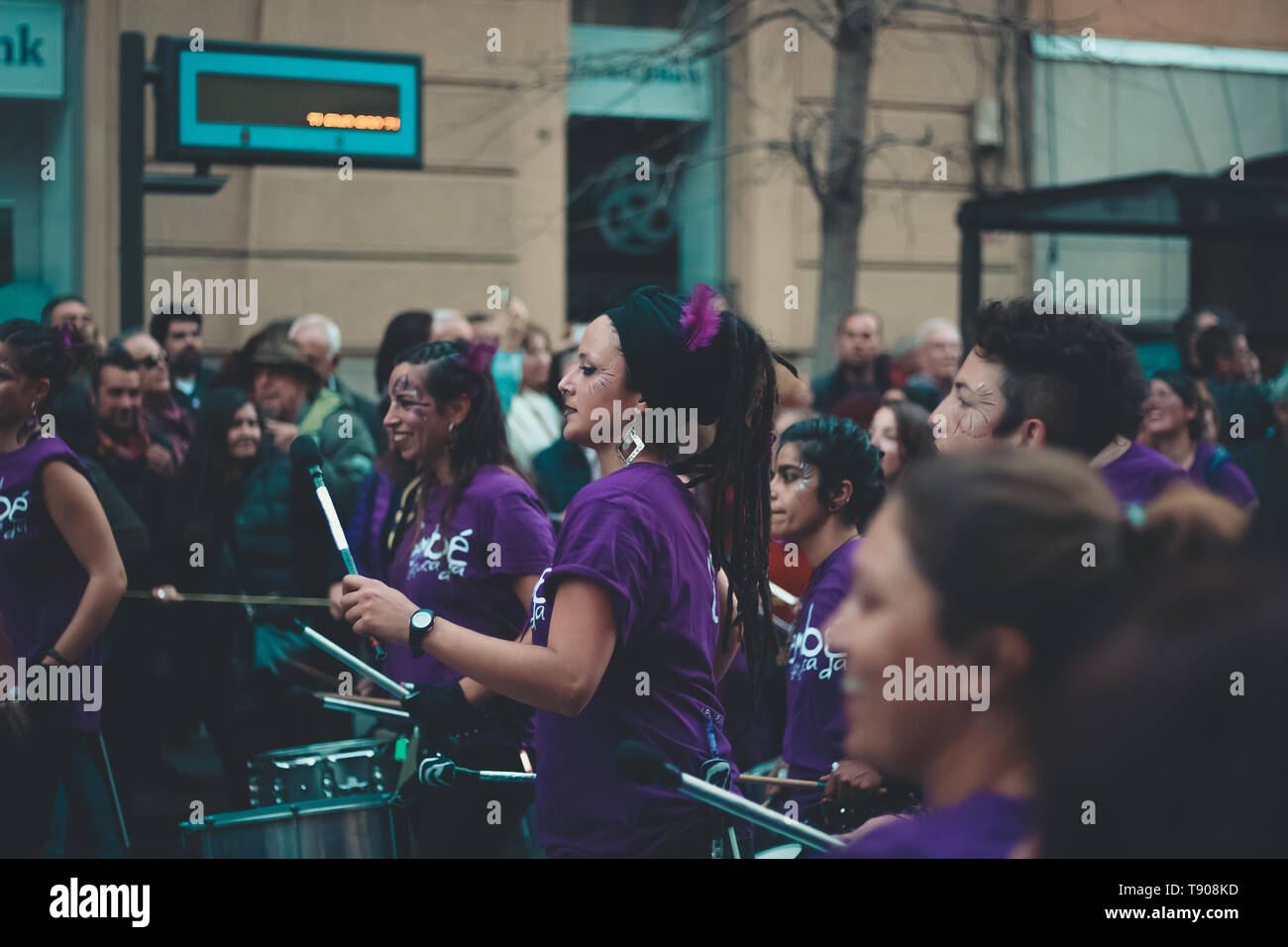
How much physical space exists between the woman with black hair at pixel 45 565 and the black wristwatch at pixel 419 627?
5.62ft

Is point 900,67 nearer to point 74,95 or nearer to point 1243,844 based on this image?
point 74,95

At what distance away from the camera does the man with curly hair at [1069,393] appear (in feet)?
8.86

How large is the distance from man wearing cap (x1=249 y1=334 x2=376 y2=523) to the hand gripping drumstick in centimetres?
283

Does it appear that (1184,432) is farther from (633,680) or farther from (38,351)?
(38,351)

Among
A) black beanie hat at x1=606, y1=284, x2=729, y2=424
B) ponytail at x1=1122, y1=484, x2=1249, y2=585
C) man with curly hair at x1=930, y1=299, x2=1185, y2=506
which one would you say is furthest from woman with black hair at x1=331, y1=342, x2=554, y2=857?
ponytail at x1=1122, y1=484, x2=1249, y2=585

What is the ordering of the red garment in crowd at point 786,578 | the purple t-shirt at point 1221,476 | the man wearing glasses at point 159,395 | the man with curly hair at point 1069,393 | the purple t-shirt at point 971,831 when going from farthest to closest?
the man wearing glasses at point 159,395 → the purple t-shirt at point 1221,476 → the red garment in crowd at point 786,578 → the man with curly hair at point 1069,393 → the purple t-shirt at point 971,831

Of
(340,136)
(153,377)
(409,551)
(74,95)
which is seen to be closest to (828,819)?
(409,551)

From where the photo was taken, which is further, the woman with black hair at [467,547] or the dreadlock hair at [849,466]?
the dreadlock hair at [849,466]

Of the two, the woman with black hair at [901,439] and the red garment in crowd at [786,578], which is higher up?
the woman with black hair at [901,439]

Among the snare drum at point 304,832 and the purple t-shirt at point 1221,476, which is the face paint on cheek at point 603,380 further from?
the purple t-shirt at point 1221,476

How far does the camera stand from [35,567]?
12.9ft
